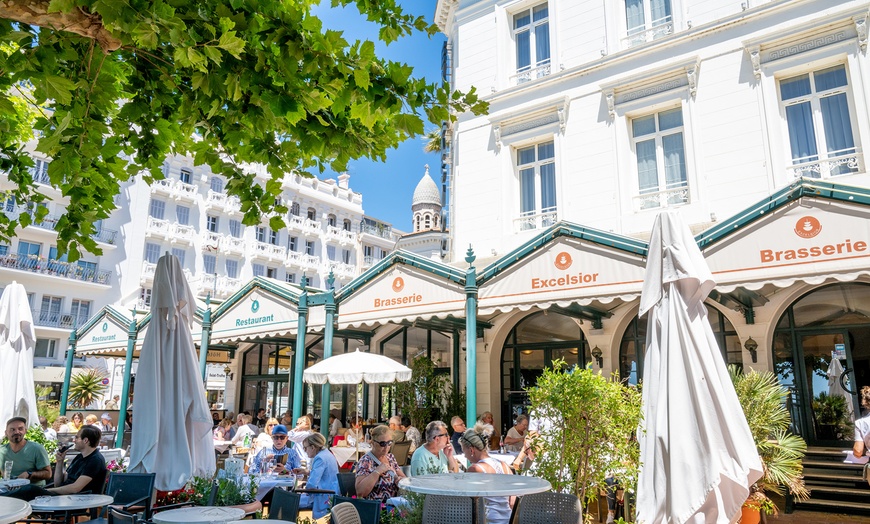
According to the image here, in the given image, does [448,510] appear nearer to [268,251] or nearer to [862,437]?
[862,437]

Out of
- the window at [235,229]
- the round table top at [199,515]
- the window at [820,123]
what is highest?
the window at [235,229]

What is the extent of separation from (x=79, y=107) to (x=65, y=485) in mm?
4237

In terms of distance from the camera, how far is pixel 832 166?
33.8 feet

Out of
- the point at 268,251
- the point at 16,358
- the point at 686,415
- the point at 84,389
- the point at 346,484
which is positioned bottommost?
the point at 346,484

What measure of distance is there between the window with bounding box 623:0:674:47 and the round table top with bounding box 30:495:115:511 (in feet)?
41.1

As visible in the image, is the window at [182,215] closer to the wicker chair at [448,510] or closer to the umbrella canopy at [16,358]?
the umbrella canopy at [16,358]

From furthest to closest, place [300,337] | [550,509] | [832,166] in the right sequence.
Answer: [300,337], [832,166], [550,509]

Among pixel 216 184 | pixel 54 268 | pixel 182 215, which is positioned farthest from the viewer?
pixel 216 184

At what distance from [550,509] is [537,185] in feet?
32.0

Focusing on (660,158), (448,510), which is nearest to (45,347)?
(660,158)

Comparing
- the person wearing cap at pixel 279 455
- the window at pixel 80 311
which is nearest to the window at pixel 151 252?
the window at pixel 80 311

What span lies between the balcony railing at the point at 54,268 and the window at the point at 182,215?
5.10m

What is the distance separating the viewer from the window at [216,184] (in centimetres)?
3719

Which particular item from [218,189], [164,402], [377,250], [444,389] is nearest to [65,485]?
[164,402]
